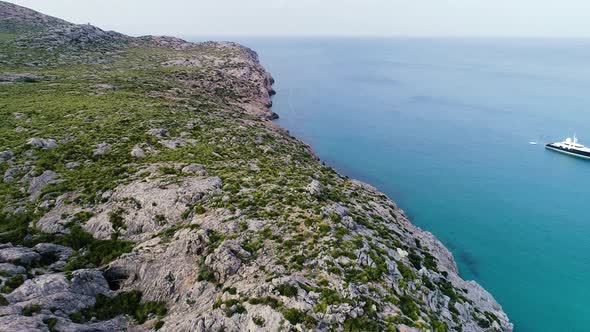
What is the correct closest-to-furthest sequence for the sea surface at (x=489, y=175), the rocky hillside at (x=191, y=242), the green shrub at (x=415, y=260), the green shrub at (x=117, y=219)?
the rocky hillside at (x=191, y=242) → the green shrub at (x=117, y=219) → the green shrub at (x=415, y=260) → the sea surface at (x=489, y=175)

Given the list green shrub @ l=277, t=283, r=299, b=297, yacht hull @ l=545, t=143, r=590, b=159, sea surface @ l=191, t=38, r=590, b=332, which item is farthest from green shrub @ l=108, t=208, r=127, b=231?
yacht hull @ l=545, t=143, r=590, b=159

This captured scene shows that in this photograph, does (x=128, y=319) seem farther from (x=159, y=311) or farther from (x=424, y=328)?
(x=424, y=328)

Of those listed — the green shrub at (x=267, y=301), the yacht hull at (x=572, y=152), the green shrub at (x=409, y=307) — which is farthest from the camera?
the yacht hull at (x=572, y=152)

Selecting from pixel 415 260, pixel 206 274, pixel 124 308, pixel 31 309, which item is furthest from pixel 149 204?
pixel 415 260

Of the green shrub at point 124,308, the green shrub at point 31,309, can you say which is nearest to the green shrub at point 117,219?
the green shrub at point 124,308

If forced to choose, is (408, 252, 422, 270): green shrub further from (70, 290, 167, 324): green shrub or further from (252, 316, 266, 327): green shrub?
(70, 290, 167, 324): green shrub

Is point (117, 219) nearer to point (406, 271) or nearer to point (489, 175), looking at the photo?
point (406, 271)

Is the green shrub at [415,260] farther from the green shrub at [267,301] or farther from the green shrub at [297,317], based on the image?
the green shrub at [267,301]
